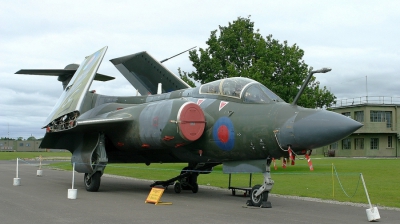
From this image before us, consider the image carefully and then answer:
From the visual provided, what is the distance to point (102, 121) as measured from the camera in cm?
1352

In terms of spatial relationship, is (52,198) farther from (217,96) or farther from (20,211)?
(217,96)

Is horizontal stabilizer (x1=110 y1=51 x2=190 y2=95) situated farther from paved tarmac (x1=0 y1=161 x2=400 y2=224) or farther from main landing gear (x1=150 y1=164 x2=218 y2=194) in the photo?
paved tarmac (x1=0 y1=161 x2=400 y2=224)

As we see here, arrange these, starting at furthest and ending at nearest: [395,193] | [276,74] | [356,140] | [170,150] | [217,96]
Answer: [356,140], [276,74], [395,193], [170,150], [217,96]

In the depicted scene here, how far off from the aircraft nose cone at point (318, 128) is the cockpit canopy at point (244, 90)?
55.8 inches

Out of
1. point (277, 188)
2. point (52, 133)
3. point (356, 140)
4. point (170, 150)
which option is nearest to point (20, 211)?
point (170, 150)

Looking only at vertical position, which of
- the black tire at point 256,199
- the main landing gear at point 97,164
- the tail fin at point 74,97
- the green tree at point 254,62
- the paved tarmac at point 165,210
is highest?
the green tree at point 254,62

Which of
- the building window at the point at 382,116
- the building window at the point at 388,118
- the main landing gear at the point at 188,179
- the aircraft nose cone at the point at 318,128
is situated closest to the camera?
the aircraft nose cone at the point at 318,128

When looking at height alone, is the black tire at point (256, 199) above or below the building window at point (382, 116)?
below

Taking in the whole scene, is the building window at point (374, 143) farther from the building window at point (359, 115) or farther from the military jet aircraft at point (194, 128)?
the military jet aircraft at point (194, 128)

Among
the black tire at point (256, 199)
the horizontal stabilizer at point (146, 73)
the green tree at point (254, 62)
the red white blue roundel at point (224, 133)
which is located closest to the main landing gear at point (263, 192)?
the black tire at point (256, 199)

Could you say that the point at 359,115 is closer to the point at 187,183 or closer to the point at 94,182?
the point at 187,183

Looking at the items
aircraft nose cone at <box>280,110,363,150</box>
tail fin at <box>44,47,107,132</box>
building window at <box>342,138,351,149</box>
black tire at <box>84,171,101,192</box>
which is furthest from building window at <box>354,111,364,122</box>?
aircraft nose cone at <box>280,110,363,150</box>

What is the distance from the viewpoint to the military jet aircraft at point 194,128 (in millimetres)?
10242

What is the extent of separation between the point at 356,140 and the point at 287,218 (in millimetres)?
59710
